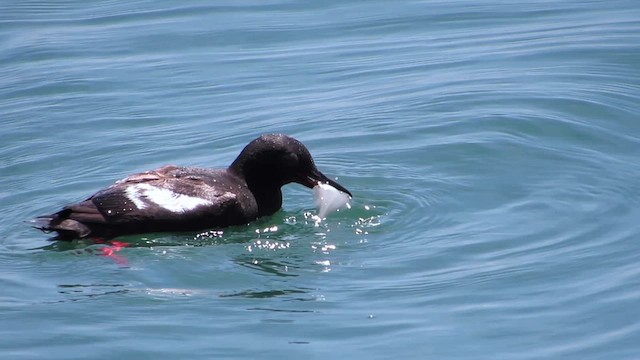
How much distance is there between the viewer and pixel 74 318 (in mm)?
8992

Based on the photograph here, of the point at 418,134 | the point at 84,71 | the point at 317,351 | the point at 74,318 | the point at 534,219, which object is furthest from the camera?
the point at 84,71

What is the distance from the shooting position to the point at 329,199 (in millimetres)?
11094

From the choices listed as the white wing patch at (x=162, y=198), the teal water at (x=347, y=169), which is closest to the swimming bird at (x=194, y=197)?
the white wing patch at (x=162, y=198)

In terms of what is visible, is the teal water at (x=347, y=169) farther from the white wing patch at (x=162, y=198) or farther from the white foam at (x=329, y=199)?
the white wing patch at (x=162, y=198)

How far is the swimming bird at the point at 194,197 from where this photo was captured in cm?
1056

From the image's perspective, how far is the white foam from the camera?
435 inches

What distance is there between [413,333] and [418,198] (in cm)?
283

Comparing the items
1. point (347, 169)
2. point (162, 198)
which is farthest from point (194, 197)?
point (347, 169)

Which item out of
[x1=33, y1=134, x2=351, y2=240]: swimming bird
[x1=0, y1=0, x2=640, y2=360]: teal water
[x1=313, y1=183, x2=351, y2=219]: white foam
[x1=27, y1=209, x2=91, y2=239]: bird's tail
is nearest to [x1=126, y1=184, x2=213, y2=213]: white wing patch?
[x1=33, y1=134, x2=351, y2=240]: swimming bird

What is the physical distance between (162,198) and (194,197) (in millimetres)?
266

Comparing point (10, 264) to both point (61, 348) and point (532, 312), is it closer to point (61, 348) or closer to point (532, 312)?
point (61, 348)

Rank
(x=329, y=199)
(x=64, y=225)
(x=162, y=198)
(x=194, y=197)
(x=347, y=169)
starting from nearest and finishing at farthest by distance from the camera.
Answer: (x=64, y=225) → (x=162, y=198) → (x=194, y=197) → (x=329, y=199) → (x=347, y=169)

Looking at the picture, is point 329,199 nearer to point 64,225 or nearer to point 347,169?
point 347,169

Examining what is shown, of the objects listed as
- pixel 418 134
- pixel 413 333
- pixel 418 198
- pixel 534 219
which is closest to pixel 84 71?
pixel 418 134
